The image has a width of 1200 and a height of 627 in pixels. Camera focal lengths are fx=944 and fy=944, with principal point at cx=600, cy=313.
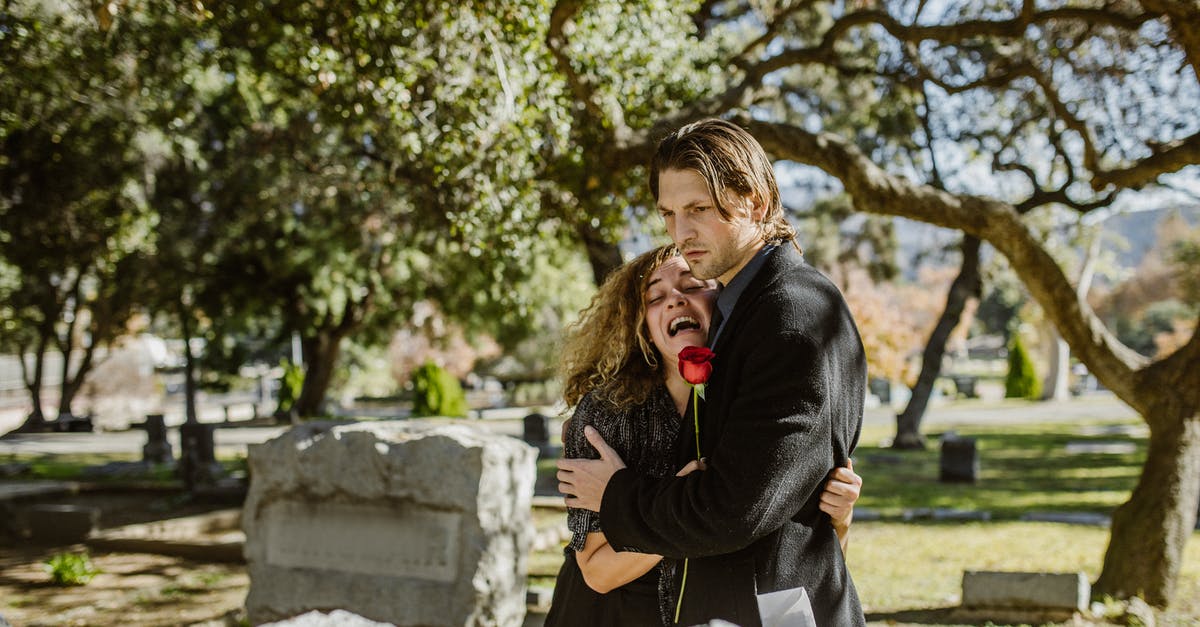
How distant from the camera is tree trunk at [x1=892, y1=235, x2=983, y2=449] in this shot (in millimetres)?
18312

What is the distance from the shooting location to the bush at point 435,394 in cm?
2388

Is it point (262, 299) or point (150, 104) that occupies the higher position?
point (150, 104)

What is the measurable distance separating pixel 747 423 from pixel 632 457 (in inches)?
20.7

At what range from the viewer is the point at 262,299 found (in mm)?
23078

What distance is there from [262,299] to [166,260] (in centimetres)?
341

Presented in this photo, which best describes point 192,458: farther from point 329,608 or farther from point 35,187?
point 329,608

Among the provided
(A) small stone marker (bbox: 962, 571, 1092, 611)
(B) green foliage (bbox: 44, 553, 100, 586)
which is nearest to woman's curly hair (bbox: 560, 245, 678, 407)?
(A) small stone marker (bbox: 962, 571, 1092, 611)

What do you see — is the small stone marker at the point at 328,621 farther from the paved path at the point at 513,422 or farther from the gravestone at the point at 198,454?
the paved path at the point at 513,422

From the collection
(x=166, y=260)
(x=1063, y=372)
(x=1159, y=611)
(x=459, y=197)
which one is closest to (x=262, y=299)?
(x=166, y=260)

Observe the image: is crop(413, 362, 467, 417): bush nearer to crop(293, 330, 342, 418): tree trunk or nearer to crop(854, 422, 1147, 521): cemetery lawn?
crop(293, 330, 342, 418): tree trunk

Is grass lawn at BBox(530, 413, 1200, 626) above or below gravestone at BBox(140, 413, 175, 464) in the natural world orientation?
below

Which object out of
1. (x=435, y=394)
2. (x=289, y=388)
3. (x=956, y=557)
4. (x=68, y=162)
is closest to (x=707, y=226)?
(x=956, y=557)

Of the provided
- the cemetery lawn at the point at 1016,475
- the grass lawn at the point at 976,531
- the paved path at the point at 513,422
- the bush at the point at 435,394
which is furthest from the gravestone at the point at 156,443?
the cemetery lawn at the point at 1016,475

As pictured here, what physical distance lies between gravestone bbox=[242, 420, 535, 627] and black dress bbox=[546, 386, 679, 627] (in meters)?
4.30
